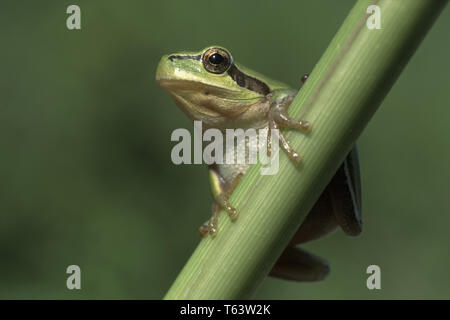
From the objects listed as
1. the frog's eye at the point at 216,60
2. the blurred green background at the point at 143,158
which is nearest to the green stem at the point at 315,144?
the frog's eye at the point at 216,60

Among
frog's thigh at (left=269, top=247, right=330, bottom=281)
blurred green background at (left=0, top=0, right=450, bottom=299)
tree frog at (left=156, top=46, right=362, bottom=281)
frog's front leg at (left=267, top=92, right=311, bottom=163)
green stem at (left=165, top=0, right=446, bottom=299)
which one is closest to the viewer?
green stem at (left=165, top=0, right=446, bottom=299)

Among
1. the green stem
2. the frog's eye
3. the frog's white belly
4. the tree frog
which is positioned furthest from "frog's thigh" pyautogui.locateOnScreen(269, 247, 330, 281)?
the green stem

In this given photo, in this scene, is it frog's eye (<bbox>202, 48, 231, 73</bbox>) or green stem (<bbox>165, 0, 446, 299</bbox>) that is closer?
green stem (<bbox>165, 0, 446, 299</bbox>)

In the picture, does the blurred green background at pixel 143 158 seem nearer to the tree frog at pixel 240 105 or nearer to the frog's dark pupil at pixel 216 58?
the tree frog at pixel 240 105

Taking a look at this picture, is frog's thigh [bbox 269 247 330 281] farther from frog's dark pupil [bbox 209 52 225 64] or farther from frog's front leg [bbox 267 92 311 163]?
frog's dark pupil [bbox 209 52 225 64]

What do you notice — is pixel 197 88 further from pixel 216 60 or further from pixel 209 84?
pixel 216 60

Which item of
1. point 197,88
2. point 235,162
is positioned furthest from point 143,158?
point 197,88
